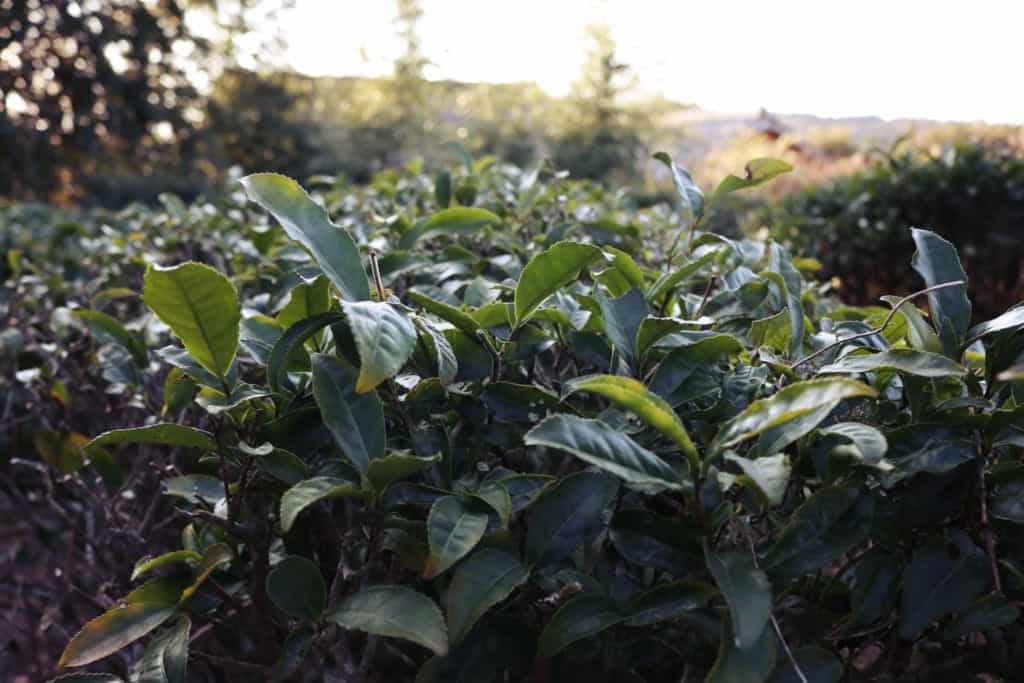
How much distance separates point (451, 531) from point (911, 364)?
51 cm

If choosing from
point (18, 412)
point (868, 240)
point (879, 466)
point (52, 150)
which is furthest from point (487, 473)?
point (52, 150)

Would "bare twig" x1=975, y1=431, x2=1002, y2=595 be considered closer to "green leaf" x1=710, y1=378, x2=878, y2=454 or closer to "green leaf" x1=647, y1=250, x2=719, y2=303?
"green leaf" x1=710, y1=378, x2=878, y2=454

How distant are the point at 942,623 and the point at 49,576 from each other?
245 centimetres

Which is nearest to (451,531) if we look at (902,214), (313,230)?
(313,230)

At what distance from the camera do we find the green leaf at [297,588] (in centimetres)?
92

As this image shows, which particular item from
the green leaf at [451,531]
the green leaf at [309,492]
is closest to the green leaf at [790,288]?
the green leaf at [451,531]

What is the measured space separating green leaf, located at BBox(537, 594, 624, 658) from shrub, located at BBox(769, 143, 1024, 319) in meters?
5.52

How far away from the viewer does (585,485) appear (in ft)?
2.94

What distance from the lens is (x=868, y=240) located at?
6094mm

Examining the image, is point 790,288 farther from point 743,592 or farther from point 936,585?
point 743,592

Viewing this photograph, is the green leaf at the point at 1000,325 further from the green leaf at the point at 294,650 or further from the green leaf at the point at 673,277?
the green leaf at the point at 294,650

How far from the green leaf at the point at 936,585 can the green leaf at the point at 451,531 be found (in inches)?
17.5

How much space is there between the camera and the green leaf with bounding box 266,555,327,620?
0.92 meters

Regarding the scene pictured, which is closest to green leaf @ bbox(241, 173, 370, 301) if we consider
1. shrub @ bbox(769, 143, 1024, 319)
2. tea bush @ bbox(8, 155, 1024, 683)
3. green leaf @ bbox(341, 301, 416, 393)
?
tea bush @ bbox(8, 155, 1024, 683)
